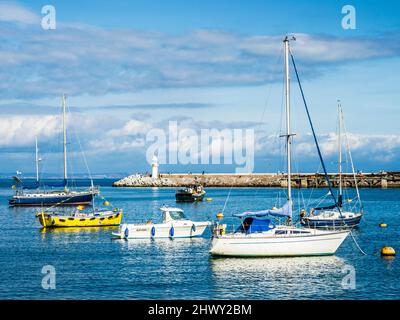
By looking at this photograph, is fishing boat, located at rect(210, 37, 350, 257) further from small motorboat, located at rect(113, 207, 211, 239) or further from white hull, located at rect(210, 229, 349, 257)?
small motorboat, located at rect(113, 207, 211, 239)

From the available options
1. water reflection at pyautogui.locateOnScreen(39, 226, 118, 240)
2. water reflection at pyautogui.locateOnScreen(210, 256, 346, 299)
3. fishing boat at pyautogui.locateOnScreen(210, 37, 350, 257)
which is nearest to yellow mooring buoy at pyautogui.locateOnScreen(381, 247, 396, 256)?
water reflection at pyautogui.locateOnScreen(210, 256, 346, 299)

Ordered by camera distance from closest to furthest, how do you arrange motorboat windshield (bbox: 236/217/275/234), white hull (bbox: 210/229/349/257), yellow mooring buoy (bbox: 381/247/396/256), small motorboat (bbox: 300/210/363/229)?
white hull (bbox: 210/229/349/257), motorboat windshield (bbox: 236/217/275/234), yellow mooring buoy (bbox: 381/247/396/256), small motorboat (bbox: 300/210/363/229)

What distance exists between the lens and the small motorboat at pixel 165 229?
50.3 m

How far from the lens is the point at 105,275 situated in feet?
115

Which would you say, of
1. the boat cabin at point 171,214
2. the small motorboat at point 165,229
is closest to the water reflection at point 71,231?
the small motorboat at point 165,229

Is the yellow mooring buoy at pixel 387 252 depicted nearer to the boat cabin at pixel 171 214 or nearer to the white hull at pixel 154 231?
the white hull at pixel 154 231

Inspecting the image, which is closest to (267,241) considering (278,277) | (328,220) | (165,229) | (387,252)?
(278,277)

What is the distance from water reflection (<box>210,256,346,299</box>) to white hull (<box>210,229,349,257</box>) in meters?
0.43

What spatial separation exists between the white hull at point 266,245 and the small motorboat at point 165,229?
11.9m

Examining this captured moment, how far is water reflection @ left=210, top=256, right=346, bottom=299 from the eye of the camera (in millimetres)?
29816

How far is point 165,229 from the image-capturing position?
166 feet

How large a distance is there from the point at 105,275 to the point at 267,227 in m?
10.6
